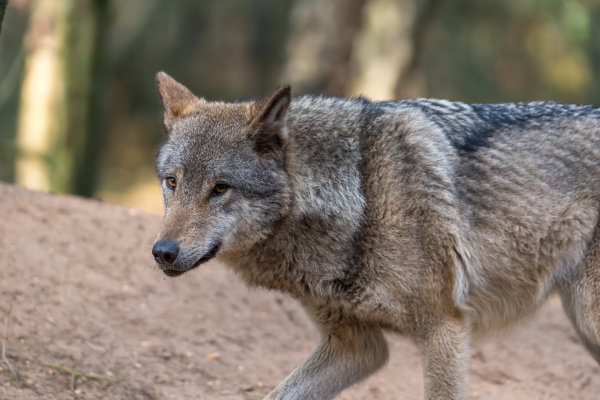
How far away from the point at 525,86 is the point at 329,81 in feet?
25.7

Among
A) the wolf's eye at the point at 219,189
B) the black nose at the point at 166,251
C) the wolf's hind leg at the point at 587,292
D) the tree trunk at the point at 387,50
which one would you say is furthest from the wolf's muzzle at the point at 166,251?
the tree trunk at the point at 387,50

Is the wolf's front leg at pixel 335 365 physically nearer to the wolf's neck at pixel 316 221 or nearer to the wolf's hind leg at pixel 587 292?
the wolf's neck at pixel 316 221

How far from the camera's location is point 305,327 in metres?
7.09

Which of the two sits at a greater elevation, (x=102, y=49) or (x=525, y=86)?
(x=102, y=49)

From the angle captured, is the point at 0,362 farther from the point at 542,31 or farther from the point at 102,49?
the point at 542,31

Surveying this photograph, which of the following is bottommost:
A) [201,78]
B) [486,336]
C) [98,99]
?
[201,78]

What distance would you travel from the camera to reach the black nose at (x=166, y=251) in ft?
13.9

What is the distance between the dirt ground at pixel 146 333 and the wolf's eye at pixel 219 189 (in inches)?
68.9

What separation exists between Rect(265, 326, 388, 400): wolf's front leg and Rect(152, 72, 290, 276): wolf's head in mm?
979

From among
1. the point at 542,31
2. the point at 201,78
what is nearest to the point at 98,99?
the point at 542,31

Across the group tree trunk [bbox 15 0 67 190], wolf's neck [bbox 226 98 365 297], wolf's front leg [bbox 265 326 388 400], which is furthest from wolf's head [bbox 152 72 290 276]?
tree trunk [bbox 15 0 67 190]

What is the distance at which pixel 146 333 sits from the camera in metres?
6.24

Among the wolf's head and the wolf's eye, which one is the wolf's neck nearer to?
the wolf's head

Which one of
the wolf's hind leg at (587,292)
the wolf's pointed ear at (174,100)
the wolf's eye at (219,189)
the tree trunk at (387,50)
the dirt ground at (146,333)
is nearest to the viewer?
the wolf's eye at (219,189)
